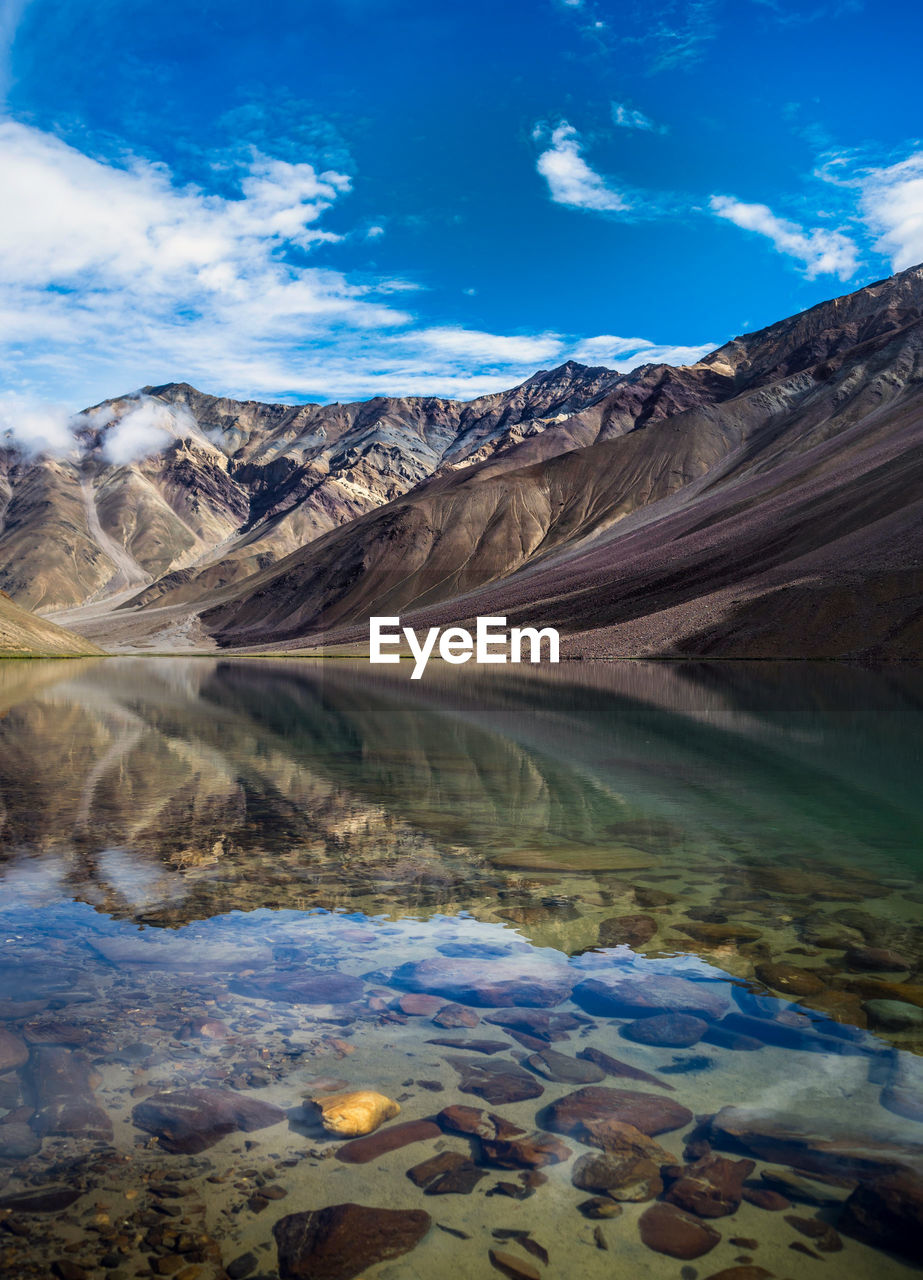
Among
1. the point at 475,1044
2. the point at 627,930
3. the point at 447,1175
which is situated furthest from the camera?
the point at 627,930

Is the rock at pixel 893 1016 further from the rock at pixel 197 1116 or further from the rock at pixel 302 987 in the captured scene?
the rock at pixel 197 1116

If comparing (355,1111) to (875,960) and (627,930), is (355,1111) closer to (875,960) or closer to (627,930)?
(627,930)

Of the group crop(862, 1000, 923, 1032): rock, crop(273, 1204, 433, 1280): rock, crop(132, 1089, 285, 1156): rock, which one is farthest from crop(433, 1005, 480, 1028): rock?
crop(862, 1000, 923, 1032): rock

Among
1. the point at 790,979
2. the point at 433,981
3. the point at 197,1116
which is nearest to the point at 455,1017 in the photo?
the point at 433,981

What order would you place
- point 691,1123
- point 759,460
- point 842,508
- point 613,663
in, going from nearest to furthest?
point 691,1123 < point 613,663 < point 842,508 < point 759,460

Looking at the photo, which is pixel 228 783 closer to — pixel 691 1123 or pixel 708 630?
pixel 691 1123

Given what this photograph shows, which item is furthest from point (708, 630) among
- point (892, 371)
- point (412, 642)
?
point (892, 371)
